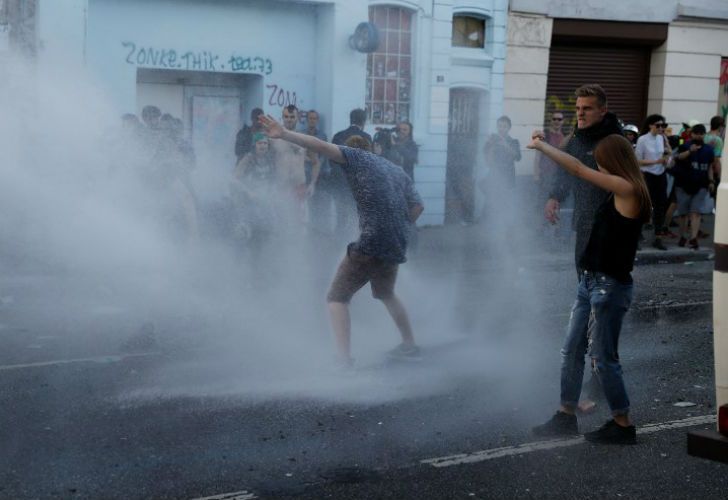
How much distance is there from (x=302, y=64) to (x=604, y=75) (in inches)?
262

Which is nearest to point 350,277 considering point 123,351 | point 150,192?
point 123,351

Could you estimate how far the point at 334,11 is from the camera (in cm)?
1711

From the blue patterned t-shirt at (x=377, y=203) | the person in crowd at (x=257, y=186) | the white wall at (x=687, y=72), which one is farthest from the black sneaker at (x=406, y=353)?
the white wall at (x=687, y=72)

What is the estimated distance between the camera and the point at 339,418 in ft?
21.4

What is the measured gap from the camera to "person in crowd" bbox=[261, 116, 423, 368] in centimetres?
765

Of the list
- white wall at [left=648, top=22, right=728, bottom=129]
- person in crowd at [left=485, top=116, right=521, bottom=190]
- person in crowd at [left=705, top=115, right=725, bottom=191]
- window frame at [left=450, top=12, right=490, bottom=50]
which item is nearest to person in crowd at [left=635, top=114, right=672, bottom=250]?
person in crowd at [left=705, top=115, right=725, bottom=191]

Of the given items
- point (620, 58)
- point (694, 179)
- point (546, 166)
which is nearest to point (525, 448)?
point (694, 179)

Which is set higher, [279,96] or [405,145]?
[279,96]

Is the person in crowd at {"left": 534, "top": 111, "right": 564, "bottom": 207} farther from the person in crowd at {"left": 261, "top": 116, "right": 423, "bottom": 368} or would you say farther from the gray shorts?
the person in crowd at {"left": 261, "top": 116, "right": 423, "bottom": 368}

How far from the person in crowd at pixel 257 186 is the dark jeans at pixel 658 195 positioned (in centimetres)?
638

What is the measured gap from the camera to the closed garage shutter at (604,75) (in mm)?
20562

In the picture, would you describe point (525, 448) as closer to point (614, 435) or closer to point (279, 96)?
point (614, 435)

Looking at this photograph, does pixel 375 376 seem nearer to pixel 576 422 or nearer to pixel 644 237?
pixel 576 422

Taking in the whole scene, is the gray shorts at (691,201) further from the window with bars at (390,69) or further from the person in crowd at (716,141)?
the window with bars at (390,69)
